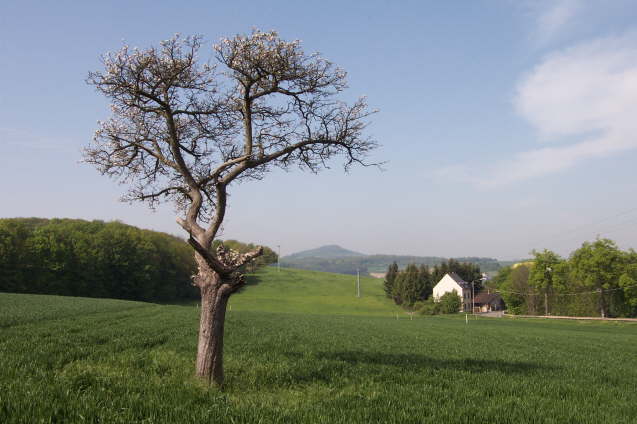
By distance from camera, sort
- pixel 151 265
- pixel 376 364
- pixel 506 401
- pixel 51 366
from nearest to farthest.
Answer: pixel 506 401, pixel 51 366, pixel 376 364, pixel 151 265

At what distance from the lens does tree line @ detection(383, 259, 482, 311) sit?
4131 inches

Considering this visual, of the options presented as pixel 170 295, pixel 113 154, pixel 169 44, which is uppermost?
pixel 169 44

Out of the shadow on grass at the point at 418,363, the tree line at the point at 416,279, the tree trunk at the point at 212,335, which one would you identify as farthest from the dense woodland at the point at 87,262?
the tree trunk at the point at 212,335

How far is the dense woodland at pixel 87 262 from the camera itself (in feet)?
232

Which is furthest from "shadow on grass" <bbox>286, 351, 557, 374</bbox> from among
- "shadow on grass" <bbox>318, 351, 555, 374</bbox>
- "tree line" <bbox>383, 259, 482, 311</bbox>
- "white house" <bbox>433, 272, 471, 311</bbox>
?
"white house" <bbox>433, 272, 471, 311</bbox>

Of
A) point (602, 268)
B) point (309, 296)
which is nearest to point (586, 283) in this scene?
point (602, 268)

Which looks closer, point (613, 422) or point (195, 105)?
point (613, 422)

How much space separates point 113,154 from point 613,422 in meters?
12.5

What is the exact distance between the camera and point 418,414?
6.88 metres

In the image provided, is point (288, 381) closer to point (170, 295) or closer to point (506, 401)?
point (506, 401)

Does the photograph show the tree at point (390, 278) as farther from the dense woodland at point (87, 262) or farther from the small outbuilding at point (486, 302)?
the dense woodland at point (87, 262)

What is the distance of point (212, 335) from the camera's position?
898 centimetres

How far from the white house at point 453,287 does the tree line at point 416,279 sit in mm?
2000

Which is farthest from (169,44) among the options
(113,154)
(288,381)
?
(288,381)
